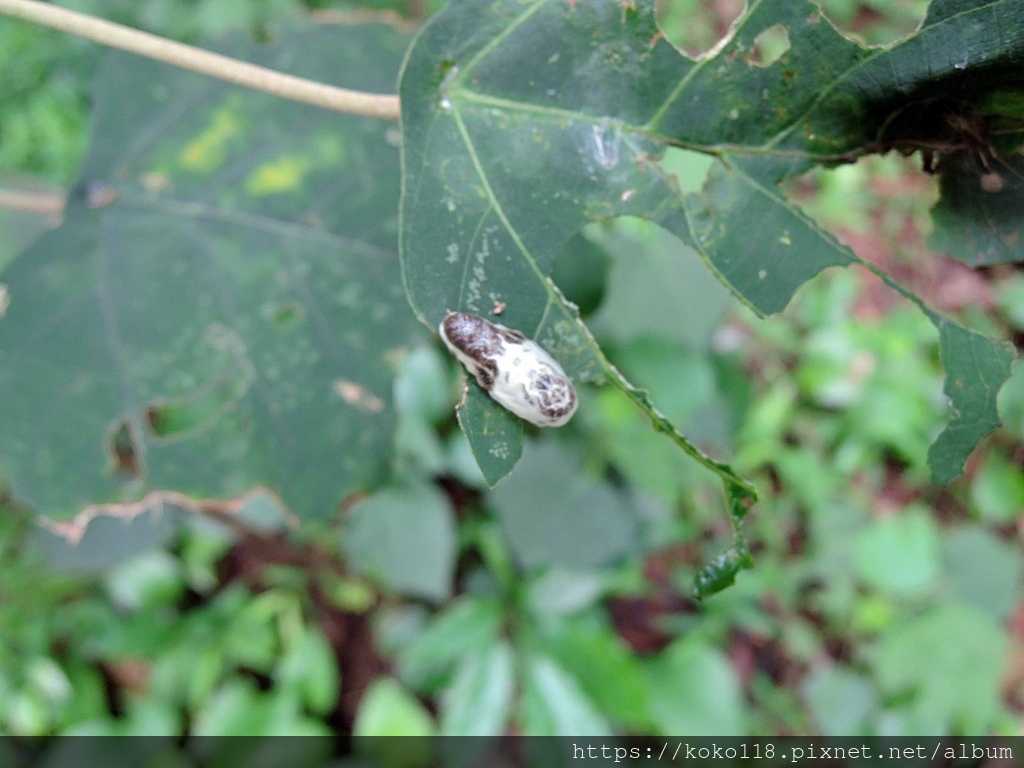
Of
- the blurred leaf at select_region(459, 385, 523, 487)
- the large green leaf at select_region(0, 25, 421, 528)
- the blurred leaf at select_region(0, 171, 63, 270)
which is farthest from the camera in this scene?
the blurred leaf at select_region(0, 171, 63, 270)

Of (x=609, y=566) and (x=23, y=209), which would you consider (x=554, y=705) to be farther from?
(x=23, y=209)

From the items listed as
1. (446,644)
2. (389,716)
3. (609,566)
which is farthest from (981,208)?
(389,716)

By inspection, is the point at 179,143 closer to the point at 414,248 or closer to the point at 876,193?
the point at 414,248

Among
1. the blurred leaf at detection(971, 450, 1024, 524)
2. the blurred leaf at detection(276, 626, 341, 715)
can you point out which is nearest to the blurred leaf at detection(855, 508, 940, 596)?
the blurred leaf at detection(971, 450, 1024, 524)

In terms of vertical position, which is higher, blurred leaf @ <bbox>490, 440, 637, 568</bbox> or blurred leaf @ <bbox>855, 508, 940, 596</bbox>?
blurred leaf @ <bbox>490, 440, 637, 568</bbox>

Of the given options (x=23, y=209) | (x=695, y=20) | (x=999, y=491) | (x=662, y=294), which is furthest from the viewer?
(x=695, y=20)

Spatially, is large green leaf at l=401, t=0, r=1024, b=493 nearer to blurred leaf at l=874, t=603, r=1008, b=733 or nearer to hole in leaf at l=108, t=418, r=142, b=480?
hole in leaf at l=108, t=418, r=142, b=480
